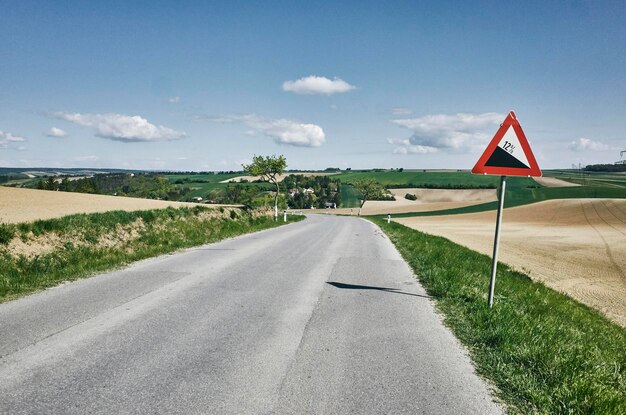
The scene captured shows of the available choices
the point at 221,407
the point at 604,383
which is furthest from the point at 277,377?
the point at 604,383

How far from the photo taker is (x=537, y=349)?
16.6 ft

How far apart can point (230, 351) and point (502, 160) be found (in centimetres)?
549

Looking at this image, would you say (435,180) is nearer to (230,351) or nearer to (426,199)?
(426,199)

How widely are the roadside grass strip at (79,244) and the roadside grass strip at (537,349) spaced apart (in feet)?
26.4

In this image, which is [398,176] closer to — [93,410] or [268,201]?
[268,201]

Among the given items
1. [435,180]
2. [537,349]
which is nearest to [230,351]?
[537,349]

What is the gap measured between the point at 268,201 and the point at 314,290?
86.3 meters

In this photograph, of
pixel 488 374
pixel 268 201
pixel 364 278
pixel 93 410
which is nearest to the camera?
pixel 93 410

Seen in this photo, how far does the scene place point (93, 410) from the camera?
3.49 metres

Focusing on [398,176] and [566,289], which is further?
[398,176]

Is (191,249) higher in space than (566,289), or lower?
higher

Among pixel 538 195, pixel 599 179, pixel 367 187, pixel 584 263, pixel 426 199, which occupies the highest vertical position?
pixel 599 179

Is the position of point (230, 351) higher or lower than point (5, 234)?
lower

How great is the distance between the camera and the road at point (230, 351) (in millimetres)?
3736
